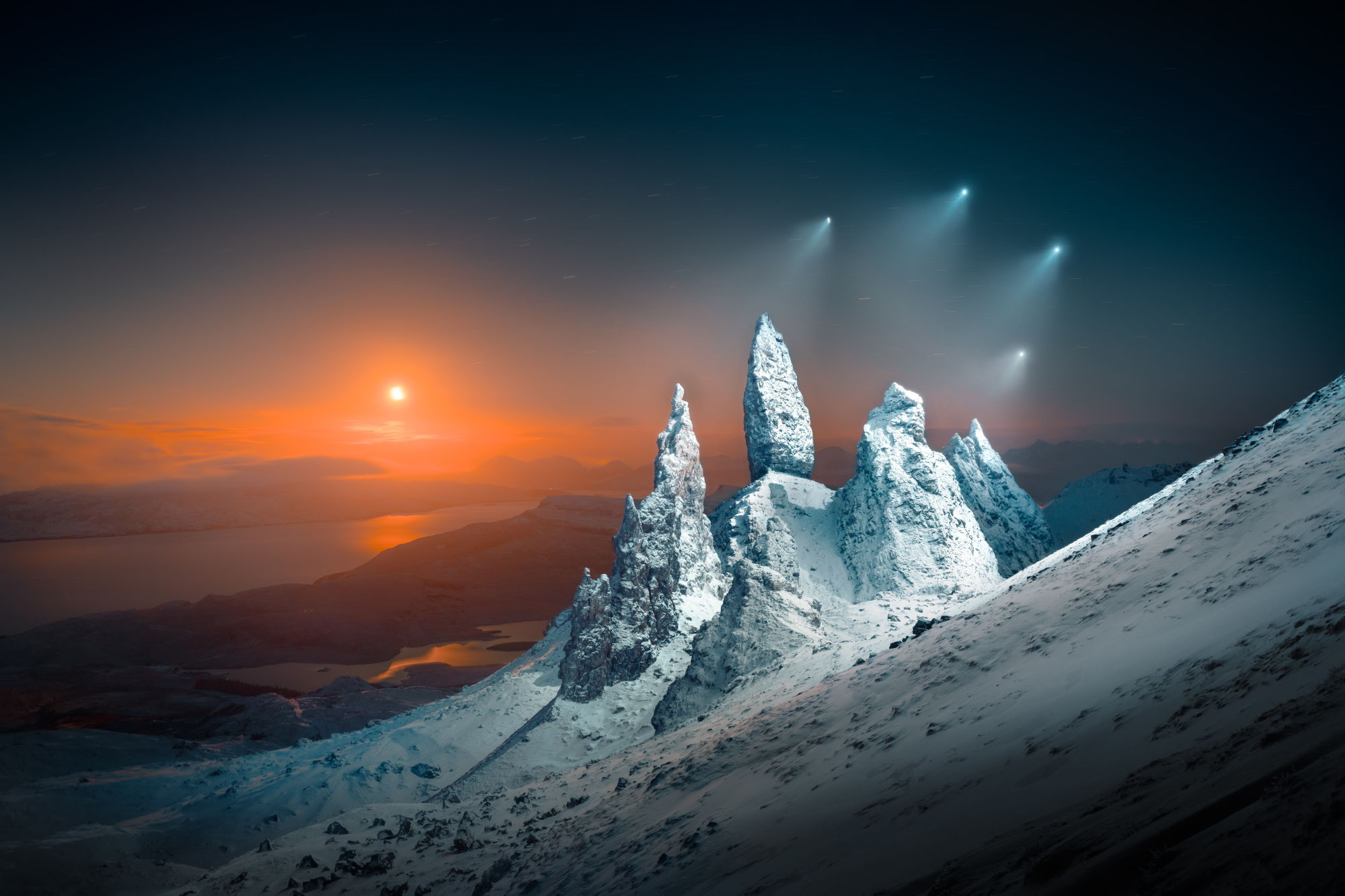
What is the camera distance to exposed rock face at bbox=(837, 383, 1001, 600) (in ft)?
128

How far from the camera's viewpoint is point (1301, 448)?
1367cm

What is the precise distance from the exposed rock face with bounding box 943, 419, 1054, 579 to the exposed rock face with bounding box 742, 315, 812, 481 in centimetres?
1469

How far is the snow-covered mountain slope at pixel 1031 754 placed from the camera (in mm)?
5652

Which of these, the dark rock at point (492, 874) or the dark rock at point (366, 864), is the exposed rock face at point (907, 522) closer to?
the dark rock at point (492, 874)

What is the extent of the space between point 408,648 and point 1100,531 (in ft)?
295

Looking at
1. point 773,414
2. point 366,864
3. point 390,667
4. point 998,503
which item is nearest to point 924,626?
point 366,864

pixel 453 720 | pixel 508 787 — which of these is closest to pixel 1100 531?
pixel 508 787

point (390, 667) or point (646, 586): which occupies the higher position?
point (646, 586)

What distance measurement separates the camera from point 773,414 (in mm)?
50312

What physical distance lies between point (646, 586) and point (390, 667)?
59.9m

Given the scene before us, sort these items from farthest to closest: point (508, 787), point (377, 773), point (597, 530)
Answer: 1. point (597, 530)
2. point (377, 773)
3. point (508, 787)

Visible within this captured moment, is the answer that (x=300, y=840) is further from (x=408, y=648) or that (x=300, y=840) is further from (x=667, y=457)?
(x=408, y=648)

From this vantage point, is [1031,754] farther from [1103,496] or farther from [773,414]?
[1103,496]

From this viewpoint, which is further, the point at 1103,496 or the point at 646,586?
the point at 1103,496
